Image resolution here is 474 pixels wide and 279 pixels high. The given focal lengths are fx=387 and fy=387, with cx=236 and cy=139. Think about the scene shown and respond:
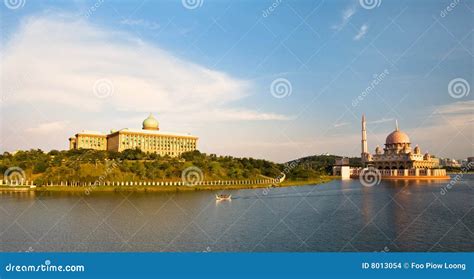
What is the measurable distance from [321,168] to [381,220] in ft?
228

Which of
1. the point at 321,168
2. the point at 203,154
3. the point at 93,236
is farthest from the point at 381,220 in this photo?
the point at 321,168

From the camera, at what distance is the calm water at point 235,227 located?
49.3 feet

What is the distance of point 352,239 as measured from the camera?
15898 mm

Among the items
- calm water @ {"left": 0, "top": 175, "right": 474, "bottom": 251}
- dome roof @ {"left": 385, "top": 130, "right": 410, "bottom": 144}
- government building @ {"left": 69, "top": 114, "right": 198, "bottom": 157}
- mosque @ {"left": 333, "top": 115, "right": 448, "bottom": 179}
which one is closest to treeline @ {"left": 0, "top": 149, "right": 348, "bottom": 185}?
government building @ {"left": 69, "top": 114, "right": 198, "bottom": 157}

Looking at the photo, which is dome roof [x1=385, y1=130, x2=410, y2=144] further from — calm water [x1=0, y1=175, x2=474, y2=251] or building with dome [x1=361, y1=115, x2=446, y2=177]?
calm water [x1=0, y1=175, x2=474, y2=251]

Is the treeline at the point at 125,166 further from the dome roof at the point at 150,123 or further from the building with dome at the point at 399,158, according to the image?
the building with dome at the point at 399,158

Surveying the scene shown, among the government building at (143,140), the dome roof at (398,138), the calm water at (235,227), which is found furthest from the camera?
the dome roof at (398,138)

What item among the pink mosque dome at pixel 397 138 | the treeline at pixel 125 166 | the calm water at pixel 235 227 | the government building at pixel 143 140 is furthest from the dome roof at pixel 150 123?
the pink mosque dome at pixel 397 138

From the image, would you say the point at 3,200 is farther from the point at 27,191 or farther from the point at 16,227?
the point at 16,227

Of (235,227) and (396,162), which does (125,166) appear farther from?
(396,162)

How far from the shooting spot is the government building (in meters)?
62.6

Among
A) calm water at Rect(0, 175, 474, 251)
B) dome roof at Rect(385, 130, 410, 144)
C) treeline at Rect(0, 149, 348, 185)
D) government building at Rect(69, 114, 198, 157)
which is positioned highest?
dome roof at Rect(385, 130, 410, 144)

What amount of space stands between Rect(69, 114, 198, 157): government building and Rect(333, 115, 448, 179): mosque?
36.6 meters

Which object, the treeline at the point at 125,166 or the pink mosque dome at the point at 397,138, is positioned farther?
the pink mosque dome at the point at 397,138
